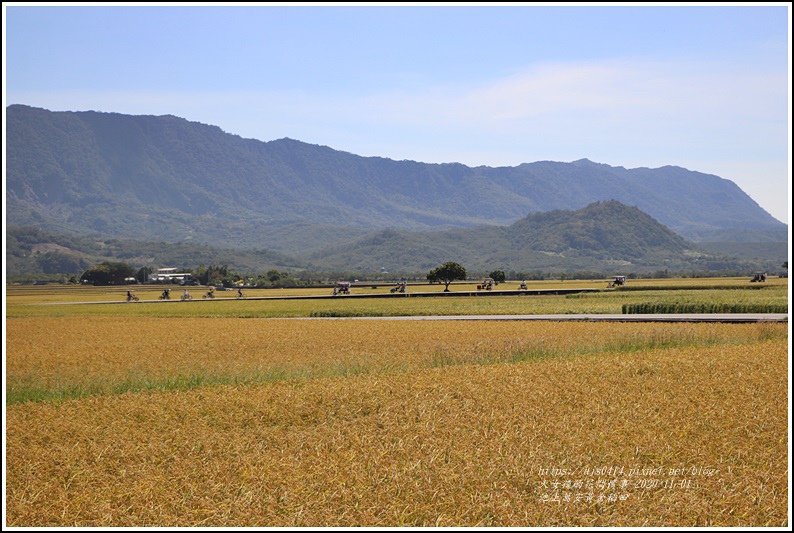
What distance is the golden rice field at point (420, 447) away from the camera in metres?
8.89

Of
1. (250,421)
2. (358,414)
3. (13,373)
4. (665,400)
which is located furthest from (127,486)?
(13,373)

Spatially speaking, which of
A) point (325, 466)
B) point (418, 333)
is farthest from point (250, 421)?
point (418, 333)

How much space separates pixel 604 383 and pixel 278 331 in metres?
26.0

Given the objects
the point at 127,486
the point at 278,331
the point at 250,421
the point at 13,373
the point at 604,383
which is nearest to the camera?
the point at 127,486

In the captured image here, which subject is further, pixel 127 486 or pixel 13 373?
pixel 13 373

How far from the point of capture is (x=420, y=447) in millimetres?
11250

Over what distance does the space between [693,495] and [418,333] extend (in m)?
27.9

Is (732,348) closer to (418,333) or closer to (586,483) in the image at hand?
(418,333)

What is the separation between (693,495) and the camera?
9266 mm

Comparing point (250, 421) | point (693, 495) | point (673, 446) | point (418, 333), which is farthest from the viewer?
point (418, 333)

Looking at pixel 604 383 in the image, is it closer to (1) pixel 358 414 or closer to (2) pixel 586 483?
(1) pixel 358 414

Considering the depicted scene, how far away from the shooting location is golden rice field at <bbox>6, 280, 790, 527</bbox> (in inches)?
350

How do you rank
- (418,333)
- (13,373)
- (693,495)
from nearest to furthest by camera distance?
(693,495)
(13,373)
(418,333)

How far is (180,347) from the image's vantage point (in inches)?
1267
